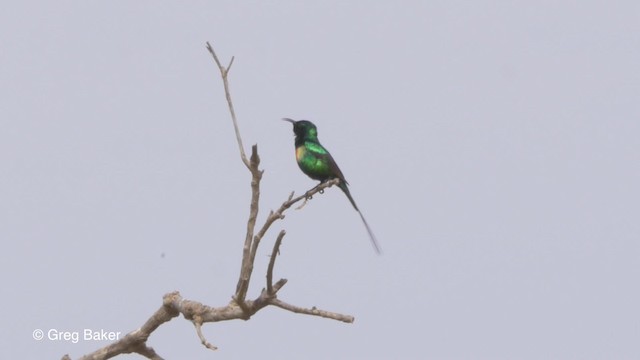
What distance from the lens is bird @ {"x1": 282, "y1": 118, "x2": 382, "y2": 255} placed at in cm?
954

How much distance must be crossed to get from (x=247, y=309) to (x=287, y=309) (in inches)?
13.2

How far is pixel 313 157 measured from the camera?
382 inches

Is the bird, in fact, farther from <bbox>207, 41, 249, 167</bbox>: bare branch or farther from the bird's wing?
<bbox>207, 41, 249, 167</bbox>: bare branch

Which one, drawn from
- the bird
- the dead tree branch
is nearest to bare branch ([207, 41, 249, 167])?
the dead tree branch

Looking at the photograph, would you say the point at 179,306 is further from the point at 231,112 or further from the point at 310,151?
the point at 310,151

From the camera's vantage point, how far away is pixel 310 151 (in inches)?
384

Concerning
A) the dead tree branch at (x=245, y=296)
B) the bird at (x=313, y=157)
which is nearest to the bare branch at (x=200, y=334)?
the dead tree branch at (x=245, y=296)

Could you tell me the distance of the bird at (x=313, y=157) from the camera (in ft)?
31.3

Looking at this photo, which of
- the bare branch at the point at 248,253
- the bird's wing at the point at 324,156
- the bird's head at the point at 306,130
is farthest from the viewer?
the bird's head at the point at 306,130

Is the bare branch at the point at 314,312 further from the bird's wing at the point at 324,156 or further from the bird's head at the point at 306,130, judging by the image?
the bird's head at the point at 306,130

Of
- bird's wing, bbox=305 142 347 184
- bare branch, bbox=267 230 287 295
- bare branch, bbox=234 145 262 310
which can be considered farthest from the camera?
bird's wing, bbox=305 142 347 184

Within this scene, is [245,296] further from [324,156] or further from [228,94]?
[324,156]

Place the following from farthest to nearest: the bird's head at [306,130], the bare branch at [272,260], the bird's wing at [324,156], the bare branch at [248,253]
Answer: the bird's head at [306,130], the bird's wing at [324,156], the bare branch at [248,253], the bare branch at [272,260]

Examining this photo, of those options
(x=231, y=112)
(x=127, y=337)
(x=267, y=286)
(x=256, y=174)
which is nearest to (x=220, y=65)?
(x=231, y=112)
